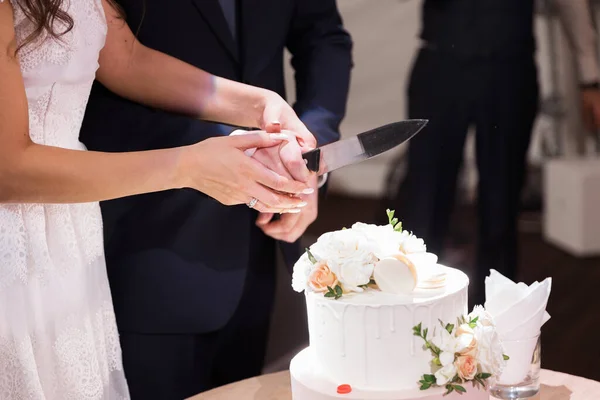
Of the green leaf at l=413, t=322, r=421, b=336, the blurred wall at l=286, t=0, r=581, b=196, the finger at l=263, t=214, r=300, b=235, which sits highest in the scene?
the blurred wall at l=286, t=0, r=581, b=196

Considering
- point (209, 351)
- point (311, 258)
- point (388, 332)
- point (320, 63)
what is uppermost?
point (320, 63)

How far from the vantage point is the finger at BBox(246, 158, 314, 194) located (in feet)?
5.59

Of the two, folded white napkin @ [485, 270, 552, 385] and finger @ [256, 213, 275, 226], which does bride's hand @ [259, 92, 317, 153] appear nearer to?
finger @ [256, 213, 275, 226]

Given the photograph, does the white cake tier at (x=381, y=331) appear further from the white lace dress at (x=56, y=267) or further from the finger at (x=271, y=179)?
the white lace dress at (x=56, y=267)

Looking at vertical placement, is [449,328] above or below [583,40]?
below

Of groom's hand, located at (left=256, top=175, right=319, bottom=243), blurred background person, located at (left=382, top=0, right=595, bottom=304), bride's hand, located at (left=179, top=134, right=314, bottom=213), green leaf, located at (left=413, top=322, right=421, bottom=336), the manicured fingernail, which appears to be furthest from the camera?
blurred background person, located at (left=382, top=0, right=595, bottom=304)

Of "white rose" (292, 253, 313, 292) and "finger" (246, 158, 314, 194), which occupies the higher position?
"finger" (246, 158, 314, 194)

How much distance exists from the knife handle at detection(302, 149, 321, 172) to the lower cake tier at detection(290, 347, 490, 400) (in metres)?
0.42

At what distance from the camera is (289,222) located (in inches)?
81.0

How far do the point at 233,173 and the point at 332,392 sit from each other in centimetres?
47

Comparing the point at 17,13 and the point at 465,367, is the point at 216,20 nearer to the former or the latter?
the point at 17,13


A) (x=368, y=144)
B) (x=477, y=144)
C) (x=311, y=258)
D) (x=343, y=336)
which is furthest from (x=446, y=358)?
(x=477, y=144)

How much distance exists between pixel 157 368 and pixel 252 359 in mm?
320

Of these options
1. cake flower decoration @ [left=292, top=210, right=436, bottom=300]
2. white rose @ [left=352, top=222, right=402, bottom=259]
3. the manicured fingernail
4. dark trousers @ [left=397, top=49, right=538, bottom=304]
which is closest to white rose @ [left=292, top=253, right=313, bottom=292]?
cake flower decoration @ [left=292, top=210, right=436, bottom=300]
